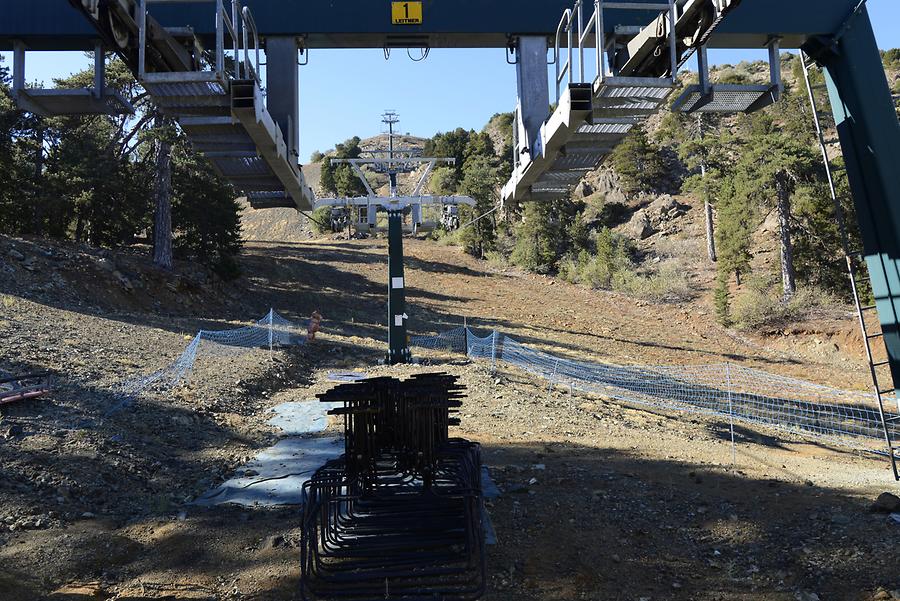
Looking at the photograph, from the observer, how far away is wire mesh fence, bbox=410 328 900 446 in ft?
44.6

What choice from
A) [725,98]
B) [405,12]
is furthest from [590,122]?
[405,12]

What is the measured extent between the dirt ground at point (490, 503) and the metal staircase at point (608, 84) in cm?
329

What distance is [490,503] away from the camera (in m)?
5.89

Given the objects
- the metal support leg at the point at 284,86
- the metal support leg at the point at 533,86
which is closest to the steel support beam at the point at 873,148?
the metal support leg at the point at 533,86

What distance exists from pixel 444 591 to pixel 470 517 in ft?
1.54

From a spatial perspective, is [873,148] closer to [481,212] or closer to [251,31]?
[251,31]

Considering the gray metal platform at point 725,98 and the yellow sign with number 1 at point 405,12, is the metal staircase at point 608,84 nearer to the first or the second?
the gray metal platform at point 725,98

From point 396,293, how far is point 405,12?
9161 millimetres

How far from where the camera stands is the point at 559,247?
4397 cm

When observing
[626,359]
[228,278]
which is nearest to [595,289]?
[626,359]

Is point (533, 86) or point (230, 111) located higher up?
point (533, 86)

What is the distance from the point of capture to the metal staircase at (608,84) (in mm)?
5270

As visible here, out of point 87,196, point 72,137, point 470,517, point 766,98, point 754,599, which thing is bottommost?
point 754,599

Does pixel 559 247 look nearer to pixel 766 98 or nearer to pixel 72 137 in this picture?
pixel 72 137
